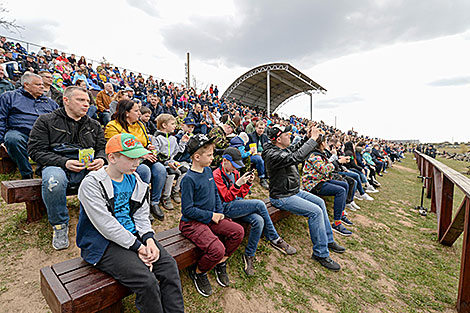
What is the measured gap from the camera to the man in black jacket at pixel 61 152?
2570mm

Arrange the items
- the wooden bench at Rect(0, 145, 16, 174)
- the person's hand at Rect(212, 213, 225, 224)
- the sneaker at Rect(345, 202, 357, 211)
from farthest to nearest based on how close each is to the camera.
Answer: the sneaker at Rect(345, 202, 357, 211) < the wooden bench at Rect(0, 145, 16, 174) < the person's hand at Rect(212, 213, 225, 224)

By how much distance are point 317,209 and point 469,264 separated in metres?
1.87

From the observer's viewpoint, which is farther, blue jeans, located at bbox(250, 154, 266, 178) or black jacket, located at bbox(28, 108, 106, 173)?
blue jeans, located at bbox(250, 154, 266, 178)

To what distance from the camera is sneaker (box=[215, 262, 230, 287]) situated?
2.68 meters

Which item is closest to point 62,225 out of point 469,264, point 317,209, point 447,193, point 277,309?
point 277,309

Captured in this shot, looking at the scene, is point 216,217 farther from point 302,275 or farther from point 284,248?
point 302,275

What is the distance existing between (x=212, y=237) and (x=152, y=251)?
27.0 inches

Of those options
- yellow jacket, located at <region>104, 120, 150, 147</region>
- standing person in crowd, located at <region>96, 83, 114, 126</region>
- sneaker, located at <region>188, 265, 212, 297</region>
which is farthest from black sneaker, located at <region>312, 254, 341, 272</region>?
standing person in crowd, located at <region>96, 83, 114, 126</region>

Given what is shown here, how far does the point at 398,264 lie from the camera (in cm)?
388

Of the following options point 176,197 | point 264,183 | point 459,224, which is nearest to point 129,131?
point 176,197

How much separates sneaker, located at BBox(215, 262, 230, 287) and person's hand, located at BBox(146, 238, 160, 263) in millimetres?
1043

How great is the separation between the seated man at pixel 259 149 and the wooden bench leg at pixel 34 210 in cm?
444

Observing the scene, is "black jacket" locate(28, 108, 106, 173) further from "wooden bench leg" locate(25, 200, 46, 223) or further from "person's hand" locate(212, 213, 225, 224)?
"person's hand" locate(212, 213, 225, 224)

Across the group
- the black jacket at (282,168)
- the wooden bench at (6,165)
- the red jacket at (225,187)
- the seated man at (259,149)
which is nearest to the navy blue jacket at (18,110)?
the wooden bench at (6,165)
